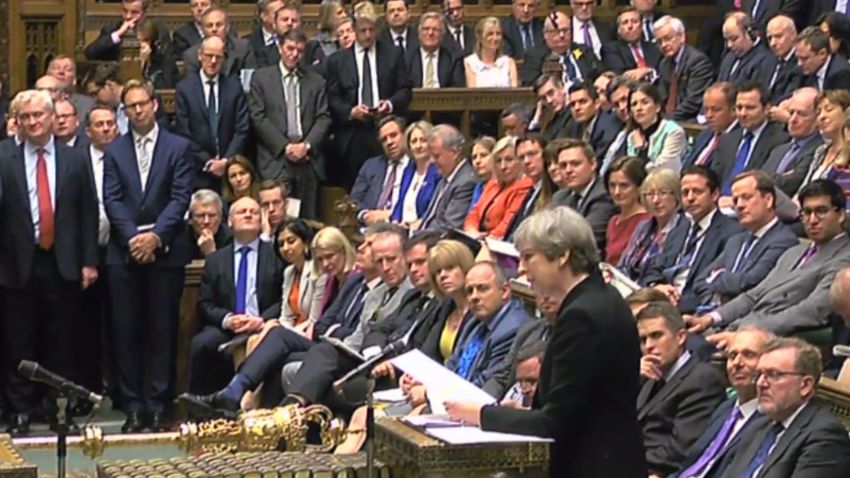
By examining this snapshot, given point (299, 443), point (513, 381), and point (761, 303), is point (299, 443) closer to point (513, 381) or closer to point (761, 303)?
point (513, 381)

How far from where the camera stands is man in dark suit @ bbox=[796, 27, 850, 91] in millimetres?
10531

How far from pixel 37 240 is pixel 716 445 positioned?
14.9 ft

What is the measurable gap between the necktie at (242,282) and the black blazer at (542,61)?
3648 millimetres

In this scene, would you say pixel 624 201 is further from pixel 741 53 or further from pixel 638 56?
pixel 638 56

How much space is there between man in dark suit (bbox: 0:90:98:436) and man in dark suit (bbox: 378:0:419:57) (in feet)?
11.7

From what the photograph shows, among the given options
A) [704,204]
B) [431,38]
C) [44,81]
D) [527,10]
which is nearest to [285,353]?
[704,204]

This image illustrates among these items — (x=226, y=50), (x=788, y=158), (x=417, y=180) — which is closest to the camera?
(x=788, y=158)

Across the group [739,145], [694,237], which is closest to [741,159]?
[739,145]

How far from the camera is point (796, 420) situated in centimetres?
571

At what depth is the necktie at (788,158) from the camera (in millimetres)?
9234

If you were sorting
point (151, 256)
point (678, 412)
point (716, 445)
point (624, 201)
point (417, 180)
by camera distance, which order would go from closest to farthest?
1. point (716, 445)
2. point (678, 412)
3. point (624, 201)
4. point (151, 256)
5. point (417, 180)

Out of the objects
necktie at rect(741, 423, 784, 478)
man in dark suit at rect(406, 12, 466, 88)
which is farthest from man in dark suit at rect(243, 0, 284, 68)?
necktie at rect(741, 423, 784, 478)

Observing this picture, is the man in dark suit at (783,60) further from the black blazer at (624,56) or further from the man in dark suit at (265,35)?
the man in dark suit at (265,35)

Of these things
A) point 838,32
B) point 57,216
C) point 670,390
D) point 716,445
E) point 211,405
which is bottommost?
point 211,405
